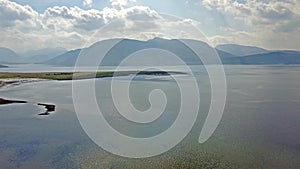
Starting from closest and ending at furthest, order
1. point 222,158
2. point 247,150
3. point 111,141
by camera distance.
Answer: point 222,158 → point 247,150 → point 111,141

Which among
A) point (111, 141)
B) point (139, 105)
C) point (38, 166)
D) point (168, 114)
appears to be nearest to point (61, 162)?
point (38, 166)

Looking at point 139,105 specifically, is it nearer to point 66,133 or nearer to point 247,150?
point 66,133

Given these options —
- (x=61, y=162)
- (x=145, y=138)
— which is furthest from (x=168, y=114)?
(x=61, y=162)

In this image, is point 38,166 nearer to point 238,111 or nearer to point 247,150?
point 247,150

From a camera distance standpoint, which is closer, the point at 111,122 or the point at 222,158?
the point at 222,158

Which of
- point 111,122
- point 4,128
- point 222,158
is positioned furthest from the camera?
point 111,122

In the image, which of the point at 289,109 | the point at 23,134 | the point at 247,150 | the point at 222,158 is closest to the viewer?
the point at 222,158

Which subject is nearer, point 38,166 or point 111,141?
point 38,166

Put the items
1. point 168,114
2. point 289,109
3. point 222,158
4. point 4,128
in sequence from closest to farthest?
point 222,158 < point 4,128 < point 168,114 < point 289,109
